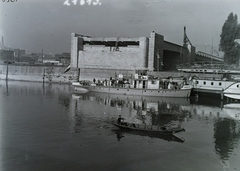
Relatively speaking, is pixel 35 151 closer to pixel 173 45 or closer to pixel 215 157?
pixel 215 157

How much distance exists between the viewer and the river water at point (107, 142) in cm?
1458

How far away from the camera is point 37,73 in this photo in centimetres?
7219

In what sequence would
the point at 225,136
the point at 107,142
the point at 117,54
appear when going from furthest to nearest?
the point at 117,54 → the point at 225,136 → the point at 107,142

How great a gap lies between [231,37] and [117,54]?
80.8ft

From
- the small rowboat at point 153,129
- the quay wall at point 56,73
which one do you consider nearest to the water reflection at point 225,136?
the small rowboat at point 153,129

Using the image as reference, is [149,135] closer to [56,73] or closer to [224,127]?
[224,127]

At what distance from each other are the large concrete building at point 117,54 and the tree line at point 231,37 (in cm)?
1313

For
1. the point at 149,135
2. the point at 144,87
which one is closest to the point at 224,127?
the point at 149,135

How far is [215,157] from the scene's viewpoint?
16.2 meters

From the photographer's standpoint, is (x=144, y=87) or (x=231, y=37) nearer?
(x=144, y=87)

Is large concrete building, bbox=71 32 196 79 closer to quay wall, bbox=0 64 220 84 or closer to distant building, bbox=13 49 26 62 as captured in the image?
quay wall, bbox=0 64 220 84

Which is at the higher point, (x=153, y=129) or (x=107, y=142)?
(x=153, y=129)

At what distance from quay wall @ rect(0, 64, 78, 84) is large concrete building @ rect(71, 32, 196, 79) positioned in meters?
3.46

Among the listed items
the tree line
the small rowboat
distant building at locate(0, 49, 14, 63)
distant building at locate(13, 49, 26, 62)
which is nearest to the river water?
the small rowboat
